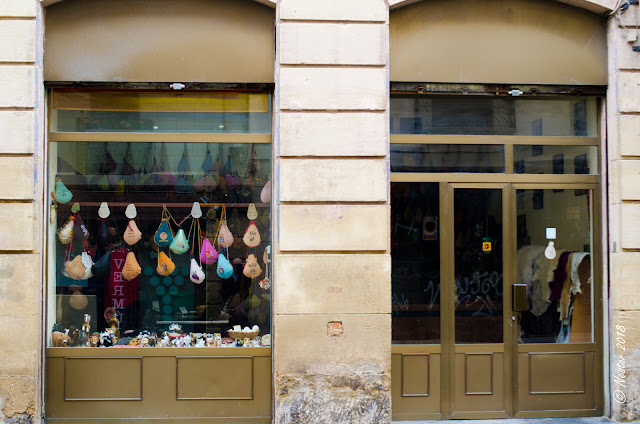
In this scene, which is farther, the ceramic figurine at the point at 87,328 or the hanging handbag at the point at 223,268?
the hanging handbag at the point at 223,268

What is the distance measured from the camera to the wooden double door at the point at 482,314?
5875 millimetres

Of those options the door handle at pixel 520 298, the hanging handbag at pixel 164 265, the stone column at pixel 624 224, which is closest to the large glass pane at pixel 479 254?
the door handle at pixel 520 298

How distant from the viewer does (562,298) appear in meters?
6.09

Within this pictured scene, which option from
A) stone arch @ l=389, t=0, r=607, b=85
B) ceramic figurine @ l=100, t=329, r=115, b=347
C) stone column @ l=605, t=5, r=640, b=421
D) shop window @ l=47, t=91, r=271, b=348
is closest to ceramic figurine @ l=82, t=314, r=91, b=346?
shop window @ l=47, t=91, r=271, b=348

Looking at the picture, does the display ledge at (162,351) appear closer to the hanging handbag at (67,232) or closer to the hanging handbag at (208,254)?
the hanging handbag at (208,254)

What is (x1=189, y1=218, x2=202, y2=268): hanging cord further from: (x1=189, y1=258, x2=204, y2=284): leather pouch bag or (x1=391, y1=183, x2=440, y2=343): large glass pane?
(x1=391, y1=183, x2=440, y2=343): large glass pane

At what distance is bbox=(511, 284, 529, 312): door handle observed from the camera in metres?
5.93

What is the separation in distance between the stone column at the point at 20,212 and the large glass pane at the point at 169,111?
48 cm

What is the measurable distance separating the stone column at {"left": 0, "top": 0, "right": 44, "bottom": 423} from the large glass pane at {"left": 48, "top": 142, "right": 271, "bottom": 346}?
432 millimetres

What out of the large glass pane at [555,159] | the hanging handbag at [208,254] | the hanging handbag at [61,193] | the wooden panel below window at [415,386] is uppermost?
the large glass pane at [555,159]

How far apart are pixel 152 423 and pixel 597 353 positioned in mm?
4784

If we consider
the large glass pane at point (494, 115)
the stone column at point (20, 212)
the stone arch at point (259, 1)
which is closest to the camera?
the stone column at point (20, 212)

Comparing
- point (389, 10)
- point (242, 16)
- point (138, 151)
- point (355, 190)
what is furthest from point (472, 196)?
point (138, 151)

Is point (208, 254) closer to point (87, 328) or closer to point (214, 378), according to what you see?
point (214, 378)
